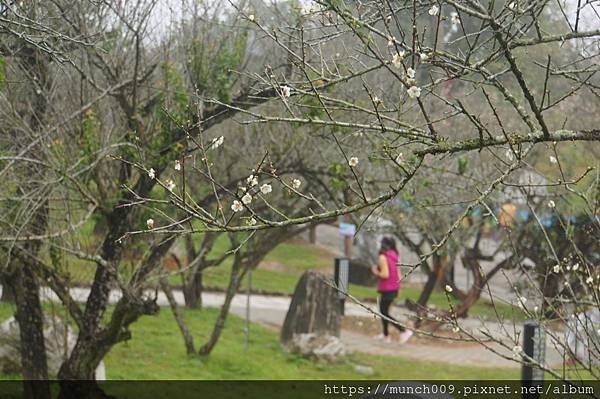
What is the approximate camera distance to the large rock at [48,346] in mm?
8891

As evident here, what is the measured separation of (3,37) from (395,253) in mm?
9439

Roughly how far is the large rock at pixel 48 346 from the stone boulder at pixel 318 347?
13.6ft

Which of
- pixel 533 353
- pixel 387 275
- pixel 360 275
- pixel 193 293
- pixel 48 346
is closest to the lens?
pixel 533 353

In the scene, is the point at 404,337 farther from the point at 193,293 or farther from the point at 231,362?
the point at 231,362

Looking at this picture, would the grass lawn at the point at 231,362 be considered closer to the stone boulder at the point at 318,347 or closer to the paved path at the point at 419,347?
the stone boulder at the point at 318,347

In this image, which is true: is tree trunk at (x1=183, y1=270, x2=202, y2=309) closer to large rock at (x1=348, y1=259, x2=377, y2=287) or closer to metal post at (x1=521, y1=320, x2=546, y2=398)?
metal post at (x1=521, y1=320, x2=546, y2=398)

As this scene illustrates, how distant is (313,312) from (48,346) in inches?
205

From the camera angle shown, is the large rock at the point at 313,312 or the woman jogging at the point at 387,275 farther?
the woman jogging at the point at 387,275

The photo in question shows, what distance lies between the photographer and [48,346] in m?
8.96

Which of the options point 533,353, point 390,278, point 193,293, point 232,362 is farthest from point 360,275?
point 533,353

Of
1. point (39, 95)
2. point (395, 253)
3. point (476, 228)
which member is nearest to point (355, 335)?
point (395, 253)

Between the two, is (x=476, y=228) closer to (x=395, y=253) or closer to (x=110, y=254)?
(x=395, y=253)

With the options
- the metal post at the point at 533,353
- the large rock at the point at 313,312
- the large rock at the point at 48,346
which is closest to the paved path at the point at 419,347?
the large rock at the point at 313,312

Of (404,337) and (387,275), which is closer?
(387,275)
